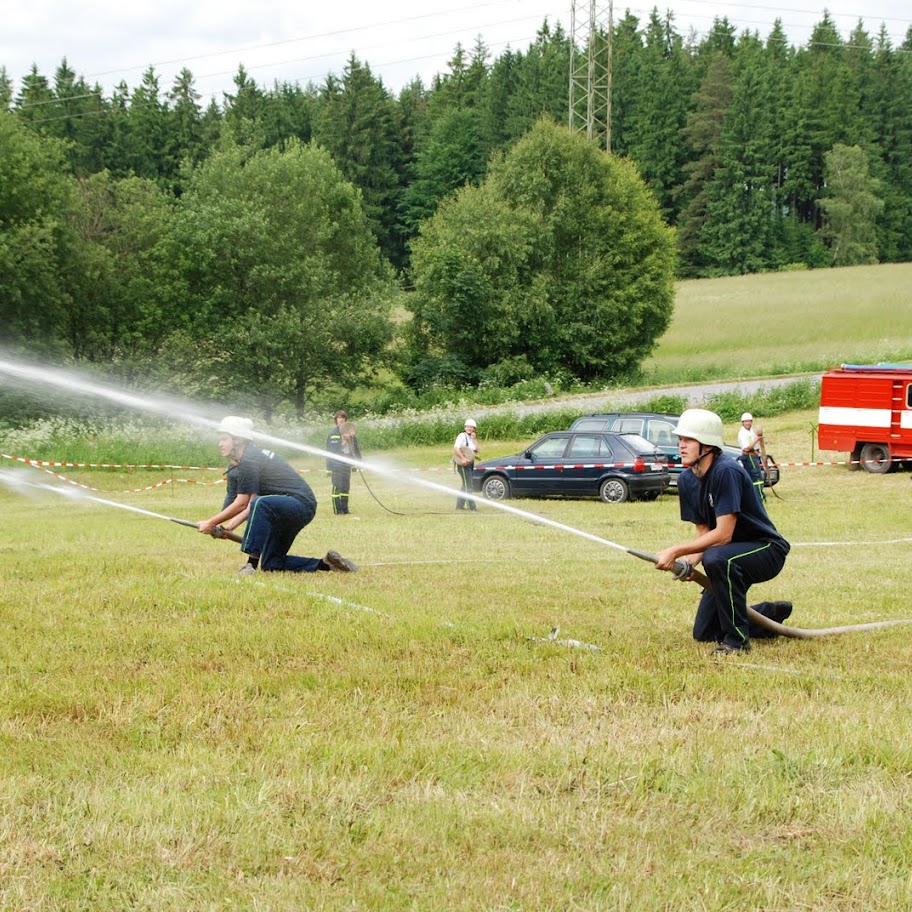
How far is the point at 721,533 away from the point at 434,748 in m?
3.02

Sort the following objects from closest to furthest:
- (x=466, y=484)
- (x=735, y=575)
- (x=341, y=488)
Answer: (x=735, y=575) → (x=341, y=488) → (x=466, y=484)

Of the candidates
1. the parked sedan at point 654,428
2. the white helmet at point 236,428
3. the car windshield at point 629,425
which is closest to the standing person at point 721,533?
the white helmet at point 236,428

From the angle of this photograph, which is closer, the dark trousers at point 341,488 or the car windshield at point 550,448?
the dark trousers at point 341,488

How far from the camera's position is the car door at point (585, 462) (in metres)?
24.6

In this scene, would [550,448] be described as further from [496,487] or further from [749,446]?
[749,446]

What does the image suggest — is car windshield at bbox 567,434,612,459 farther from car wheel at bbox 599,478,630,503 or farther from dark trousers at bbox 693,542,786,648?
dark trousers at bbox 693,542,786,648

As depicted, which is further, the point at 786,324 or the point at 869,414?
the point at 786,324

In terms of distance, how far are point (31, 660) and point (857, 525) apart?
14.3 m

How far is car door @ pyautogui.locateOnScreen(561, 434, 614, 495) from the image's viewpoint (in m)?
24.6

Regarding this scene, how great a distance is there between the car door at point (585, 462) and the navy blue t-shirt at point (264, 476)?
13.8 meters

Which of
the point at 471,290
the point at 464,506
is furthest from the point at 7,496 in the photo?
the point at 471,290

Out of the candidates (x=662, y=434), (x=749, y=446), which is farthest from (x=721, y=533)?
(x=662, y=434)

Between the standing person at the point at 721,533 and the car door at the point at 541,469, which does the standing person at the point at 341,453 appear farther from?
the standing person at the point at 721,533

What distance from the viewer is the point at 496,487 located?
25.6m
